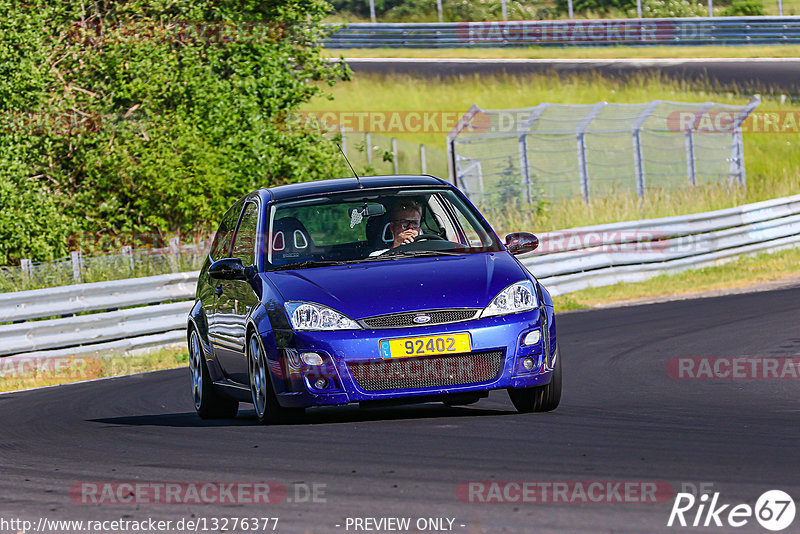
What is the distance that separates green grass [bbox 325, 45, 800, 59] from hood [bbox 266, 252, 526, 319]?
38.3 meters

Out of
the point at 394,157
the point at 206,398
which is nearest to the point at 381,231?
the point at 206,398

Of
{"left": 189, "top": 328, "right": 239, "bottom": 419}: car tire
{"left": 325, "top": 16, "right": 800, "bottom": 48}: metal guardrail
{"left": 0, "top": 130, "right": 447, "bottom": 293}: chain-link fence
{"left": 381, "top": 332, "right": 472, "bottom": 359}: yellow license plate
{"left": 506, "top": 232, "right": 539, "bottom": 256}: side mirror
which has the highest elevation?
{"left": 506, "top": 232, "right": 539, "bottom": 256}: side mirror

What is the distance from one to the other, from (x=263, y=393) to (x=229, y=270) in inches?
38.8

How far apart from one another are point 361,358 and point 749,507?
3.06 metres

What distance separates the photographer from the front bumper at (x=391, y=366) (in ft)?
25.9

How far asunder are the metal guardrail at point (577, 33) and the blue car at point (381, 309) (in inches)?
1460

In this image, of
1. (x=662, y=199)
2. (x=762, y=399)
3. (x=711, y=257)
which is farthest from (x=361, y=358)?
(x=662, y=199)

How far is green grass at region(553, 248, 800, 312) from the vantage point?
19844 mm

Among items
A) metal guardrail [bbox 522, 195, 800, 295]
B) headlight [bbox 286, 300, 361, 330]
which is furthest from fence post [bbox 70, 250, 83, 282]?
headlight [bbox 286, 300, 361, 330]

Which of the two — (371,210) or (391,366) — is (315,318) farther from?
(371,210)

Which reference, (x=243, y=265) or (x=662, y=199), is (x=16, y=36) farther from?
(x=243, y=265)

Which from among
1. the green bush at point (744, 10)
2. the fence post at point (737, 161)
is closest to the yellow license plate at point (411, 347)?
the fence post at point (737, 161)

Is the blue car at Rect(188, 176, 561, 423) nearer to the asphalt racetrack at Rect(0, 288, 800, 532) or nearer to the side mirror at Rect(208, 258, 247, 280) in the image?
the side mirror at Rect(208, 258, 247, 280)

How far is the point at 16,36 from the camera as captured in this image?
21766 mm
